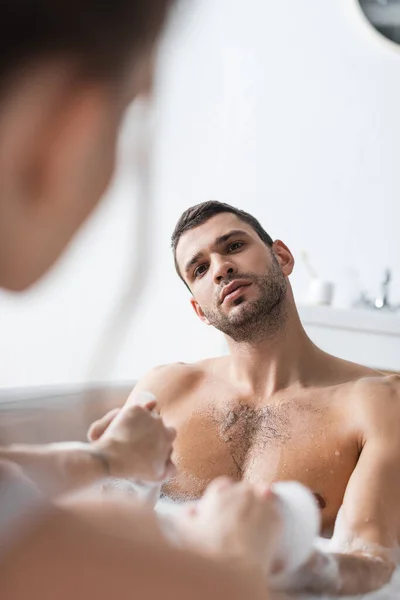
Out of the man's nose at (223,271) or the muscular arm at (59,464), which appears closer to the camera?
the muscular arm at (59,464)

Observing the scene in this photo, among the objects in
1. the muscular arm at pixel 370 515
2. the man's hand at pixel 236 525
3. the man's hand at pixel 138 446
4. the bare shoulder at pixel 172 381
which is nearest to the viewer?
the man's hand at pixel 236 525

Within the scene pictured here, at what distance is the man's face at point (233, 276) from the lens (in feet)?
3.91

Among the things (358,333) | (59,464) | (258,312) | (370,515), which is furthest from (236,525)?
(358,333)

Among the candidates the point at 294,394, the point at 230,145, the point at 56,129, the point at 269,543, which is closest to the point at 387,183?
the point at 230,145

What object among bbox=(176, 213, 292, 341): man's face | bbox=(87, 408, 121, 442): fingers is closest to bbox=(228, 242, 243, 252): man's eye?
bbox=(176, 213, 292, 341): man's face

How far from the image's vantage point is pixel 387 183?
2.15 m

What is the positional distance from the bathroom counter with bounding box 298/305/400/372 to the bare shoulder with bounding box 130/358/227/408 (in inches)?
24.2

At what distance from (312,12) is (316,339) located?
1077 mm

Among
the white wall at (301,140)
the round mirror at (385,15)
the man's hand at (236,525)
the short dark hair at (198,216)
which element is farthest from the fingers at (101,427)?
the round mirror at (385,15)

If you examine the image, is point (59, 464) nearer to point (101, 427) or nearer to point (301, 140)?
point (101, 427)

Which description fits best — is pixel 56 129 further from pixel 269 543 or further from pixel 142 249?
pixel 269 543

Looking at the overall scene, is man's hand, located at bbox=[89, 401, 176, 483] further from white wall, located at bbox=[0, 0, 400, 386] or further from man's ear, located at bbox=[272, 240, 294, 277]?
white wall, located at bbox=[0, 0, 400, 386]

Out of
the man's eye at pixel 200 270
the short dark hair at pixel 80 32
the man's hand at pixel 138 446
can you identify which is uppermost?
the short dark hair at pixel 80 32

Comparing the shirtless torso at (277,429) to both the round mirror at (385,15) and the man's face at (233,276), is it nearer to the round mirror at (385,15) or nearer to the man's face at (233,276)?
the man's face at (233,276)
